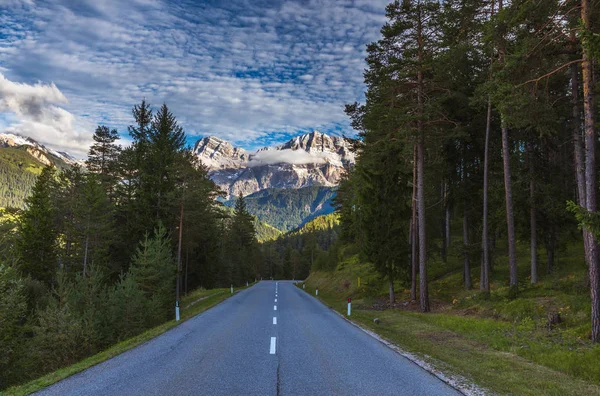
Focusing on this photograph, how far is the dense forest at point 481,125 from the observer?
12.0 metres

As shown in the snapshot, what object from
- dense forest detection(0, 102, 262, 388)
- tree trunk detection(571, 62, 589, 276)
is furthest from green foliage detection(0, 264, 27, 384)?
tree trunk detection(571, 62, 589, 276)

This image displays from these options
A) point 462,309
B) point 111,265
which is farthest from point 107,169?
point 462,309

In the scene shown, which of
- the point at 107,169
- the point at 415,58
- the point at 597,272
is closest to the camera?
the point at 597,272

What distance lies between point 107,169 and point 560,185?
1782 inches

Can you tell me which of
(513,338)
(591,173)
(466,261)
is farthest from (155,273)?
(591,173)

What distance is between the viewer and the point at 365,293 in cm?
2959

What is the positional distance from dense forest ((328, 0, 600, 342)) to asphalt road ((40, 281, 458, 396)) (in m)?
6.59

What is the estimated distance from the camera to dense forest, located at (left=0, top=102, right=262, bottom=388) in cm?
1938

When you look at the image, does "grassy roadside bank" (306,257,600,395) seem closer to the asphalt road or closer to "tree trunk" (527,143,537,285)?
the asphalt road

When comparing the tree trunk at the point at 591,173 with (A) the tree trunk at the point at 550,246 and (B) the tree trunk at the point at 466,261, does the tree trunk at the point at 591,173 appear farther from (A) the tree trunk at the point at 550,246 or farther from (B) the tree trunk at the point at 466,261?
(A) the tree trunk at the point at 550,246

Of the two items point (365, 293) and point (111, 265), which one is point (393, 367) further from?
point (111, 265)

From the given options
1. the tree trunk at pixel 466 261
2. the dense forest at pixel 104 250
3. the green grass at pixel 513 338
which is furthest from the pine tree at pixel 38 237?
the tree trunk at pixel 466 261

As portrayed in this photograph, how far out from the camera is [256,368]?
25.7 feet

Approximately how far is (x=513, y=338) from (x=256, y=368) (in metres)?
8.81
